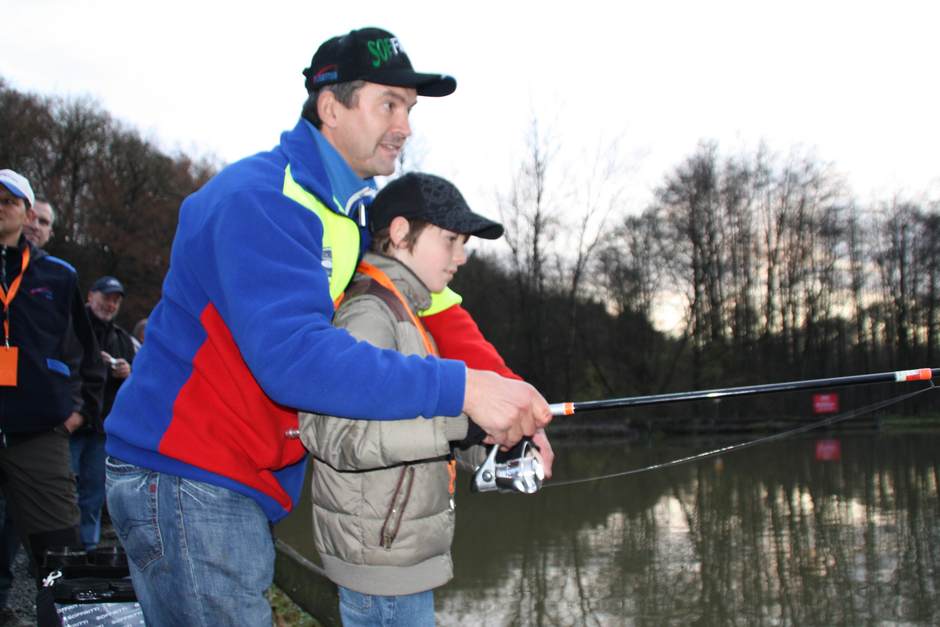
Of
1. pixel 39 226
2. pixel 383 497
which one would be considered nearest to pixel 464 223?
pixel 383 497

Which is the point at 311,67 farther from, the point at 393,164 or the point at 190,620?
the point at 190,620

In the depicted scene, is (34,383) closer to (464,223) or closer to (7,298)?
(7,298)

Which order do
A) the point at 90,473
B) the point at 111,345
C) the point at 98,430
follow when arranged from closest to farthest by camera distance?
the point at 98,430 → the point at 90,473 → the point at 111,345

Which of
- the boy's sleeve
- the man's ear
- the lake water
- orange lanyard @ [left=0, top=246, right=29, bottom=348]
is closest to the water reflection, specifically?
the lake water

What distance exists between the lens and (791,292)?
34.7 meters

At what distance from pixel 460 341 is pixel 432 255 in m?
0.36

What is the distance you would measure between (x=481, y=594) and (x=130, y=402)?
16.3ft

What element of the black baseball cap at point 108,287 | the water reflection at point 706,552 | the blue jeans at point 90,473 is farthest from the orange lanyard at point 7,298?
the water reflection at point 706,552

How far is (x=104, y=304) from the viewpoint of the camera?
6734 mm

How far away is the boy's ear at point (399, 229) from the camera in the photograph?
2.23 metres

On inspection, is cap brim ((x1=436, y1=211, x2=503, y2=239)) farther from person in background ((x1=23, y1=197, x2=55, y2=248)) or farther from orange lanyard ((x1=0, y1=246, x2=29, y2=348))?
person in background ((x1=23, y1=197, x2=55, y2=248))

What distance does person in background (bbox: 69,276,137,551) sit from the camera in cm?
607

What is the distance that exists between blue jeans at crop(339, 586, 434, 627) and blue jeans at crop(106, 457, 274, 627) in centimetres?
35

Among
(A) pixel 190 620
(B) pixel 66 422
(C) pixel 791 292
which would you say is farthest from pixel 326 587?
(C) pixel 791 292
